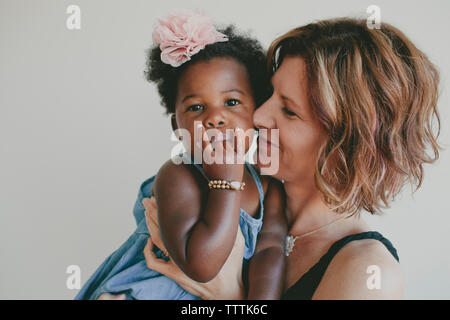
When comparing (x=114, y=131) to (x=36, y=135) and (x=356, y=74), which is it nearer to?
(x=36, y=135)

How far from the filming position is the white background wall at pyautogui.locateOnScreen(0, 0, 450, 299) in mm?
1520

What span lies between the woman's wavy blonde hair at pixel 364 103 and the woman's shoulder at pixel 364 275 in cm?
13

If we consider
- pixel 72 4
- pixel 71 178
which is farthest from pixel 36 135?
pixel 72 4

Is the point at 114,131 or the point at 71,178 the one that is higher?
the point at 114,131

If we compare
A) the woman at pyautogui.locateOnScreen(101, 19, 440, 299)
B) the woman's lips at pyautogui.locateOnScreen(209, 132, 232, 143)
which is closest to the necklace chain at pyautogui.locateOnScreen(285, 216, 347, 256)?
the woman at pyautogui.locateOnScreen(101, 19, 440, 299)

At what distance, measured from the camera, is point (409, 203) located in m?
1.57

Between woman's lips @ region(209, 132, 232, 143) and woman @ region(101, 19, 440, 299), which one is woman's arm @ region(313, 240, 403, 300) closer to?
woman @ region(101, 19, 440, 299)

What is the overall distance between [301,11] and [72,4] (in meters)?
0.96

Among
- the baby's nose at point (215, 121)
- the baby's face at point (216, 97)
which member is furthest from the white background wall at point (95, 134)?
the baby's nose at point (215, 121)

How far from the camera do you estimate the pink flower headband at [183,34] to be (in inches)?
38.3

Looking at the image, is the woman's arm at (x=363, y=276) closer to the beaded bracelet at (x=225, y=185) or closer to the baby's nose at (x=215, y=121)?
the beaded bracelet at (x=225, y=185)

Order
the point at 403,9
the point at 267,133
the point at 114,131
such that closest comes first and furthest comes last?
1. the point at 267,133
2. the point at 403,9
3. the point at 114,131

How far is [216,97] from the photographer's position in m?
1.00
